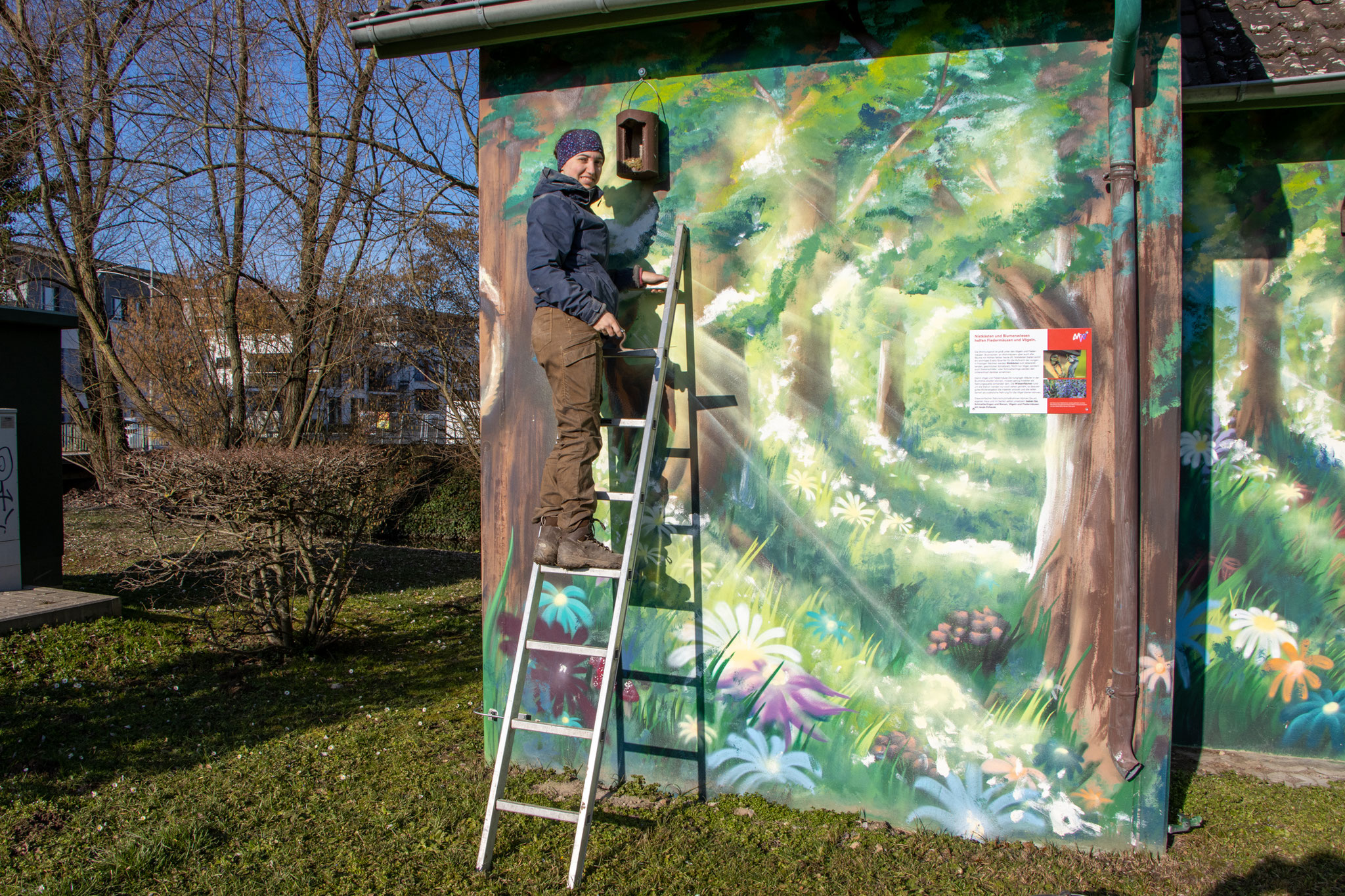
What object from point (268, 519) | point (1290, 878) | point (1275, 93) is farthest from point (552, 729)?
point (1275, 93)

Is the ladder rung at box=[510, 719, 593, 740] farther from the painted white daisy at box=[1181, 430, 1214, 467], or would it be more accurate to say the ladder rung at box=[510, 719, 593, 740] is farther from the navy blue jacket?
the painted white daisy at box=[1181, 430, 1214, 467]

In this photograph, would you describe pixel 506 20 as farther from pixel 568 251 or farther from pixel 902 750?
pixel 902 750

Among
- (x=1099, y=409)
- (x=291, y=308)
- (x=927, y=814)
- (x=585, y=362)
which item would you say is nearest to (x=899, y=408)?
(x=1099, y=409)

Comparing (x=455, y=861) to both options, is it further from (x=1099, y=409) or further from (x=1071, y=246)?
(x=1071, y=246)

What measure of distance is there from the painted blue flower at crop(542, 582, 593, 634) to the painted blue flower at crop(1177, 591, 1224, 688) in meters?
3.34

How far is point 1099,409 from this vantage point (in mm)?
3670

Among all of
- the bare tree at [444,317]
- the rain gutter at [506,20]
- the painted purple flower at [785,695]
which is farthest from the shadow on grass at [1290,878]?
the bare tree at [444,317]

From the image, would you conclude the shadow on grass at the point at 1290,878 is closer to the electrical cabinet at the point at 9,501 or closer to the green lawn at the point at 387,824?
the green lawn at the point at 387,824

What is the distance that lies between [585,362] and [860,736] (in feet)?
7.24

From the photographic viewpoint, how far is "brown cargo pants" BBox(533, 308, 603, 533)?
150 inches

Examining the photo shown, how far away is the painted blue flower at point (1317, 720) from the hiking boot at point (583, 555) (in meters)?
3.87

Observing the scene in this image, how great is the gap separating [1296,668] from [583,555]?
401 cm

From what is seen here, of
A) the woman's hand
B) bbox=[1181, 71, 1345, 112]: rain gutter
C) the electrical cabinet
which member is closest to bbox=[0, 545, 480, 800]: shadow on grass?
the electrical cabinet

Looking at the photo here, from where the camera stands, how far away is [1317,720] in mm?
4523
